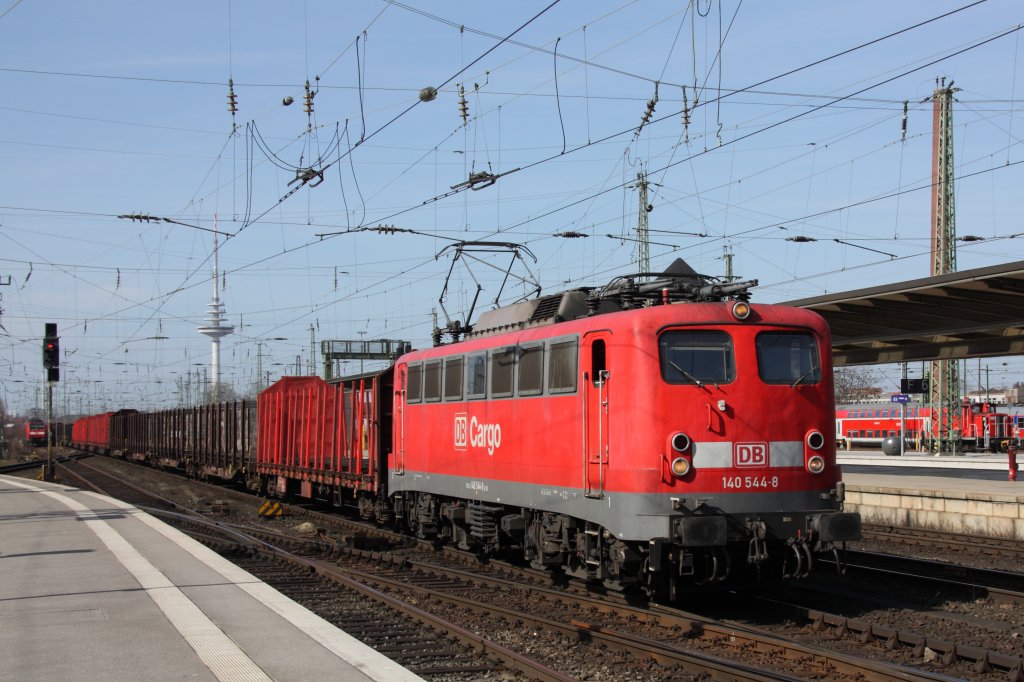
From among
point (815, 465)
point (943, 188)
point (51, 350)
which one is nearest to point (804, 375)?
point (815, 465)

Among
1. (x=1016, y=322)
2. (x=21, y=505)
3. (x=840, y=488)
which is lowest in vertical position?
(x=21, y=505)

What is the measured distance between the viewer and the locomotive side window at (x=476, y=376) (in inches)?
586

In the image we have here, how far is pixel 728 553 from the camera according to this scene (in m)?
11.2

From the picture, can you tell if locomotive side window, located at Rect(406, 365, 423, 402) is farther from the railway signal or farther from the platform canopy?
the railway signal

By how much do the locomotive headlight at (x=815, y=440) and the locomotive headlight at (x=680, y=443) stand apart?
1553mm

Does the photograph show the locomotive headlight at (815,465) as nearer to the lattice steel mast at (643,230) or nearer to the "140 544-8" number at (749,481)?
the "140 544-8" number at (749,481)

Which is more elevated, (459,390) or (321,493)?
(459,390)

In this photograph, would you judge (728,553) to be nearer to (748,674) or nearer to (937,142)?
(748,674)

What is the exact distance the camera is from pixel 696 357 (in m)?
11.4

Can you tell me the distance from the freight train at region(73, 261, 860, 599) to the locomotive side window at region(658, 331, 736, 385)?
0.02 meters

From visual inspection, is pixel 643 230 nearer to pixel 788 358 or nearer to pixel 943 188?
pixel 943 188

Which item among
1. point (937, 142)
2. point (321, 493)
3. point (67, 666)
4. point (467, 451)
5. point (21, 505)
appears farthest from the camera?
point (937, 142)

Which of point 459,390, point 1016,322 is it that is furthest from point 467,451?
point 1016,322

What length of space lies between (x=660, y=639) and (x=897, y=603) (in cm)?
361
